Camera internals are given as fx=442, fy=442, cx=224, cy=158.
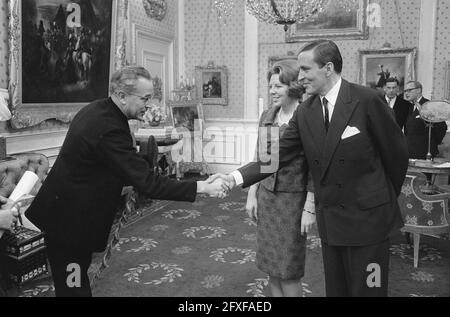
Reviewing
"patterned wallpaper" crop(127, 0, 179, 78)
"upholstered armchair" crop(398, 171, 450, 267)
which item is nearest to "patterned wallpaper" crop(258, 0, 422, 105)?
"patterned wallpaper" crop(127, 0, 179, 78)

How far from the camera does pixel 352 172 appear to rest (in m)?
2.20

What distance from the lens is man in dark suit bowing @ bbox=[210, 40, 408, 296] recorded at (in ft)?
7.16

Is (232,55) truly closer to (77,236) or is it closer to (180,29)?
(180,29)

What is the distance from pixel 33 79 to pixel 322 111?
4.51 metres

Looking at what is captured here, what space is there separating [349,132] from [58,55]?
4.94 meters

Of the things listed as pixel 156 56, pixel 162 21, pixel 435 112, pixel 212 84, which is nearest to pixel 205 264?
pixel 435 112

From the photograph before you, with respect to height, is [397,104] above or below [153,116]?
above

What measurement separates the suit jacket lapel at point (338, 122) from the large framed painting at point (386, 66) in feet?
23.1

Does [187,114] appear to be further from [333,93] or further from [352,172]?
[352,172]

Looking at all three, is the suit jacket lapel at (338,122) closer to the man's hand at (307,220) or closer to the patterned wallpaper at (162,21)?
the man's hand at (307,220)

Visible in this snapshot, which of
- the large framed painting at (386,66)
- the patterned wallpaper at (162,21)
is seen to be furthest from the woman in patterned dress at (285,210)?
the large framed painting at (386,66)

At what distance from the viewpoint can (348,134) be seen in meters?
2.18

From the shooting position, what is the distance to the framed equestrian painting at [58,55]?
5410 mm

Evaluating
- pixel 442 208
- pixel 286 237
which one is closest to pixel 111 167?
pixel 286 237
